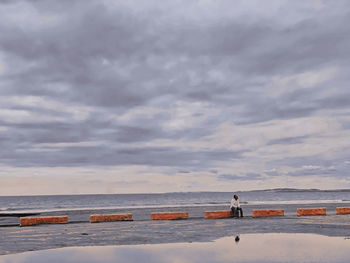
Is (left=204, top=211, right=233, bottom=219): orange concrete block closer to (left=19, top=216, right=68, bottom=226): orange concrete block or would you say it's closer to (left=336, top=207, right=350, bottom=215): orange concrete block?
(left=19, top=216, right=68, bottom=226): orange concrete block

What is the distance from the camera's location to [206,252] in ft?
47.3

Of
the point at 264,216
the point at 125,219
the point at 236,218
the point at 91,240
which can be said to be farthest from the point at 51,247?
the point at 264,216

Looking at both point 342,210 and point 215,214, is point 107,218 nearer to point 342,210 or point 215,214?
point 215,214

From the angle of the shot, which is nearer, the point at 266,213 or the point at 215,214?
the point at 215,214

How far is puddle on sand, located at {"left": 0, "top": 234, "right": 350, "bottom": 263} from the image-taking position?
12961 millimetres

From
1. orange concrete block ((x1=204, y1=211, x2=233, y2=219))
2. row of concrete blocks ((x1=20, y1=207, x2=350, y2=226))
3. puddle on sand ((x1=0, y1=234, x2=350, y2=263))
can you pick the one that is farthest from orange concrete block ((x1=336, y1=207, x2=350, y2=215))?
puddle on sand ((x1=0, y1=234, x2=350, y2=263))

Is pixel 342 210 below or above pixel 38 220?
below

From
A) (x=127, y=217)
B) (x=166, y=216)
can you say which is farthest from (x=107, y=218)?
(x=166, y=216)

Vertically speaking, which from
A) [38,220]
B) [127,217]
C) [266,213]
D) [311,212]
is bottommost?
[311,212]

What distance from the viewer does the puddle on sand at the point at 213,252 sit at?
42.5ft

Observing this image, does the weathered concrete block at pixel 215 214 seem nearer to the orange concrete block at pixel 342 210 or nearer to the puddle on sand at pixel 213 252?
the orange concrete block at pixel 342 210

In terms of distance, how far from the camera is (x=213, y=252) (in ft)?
46.9

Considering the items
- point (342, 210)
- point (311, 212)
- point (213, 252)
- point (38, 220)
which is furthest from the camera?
point (342, 210)

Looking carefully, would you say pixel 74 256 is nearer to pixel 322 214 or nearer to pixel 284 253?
pixel 284 253
